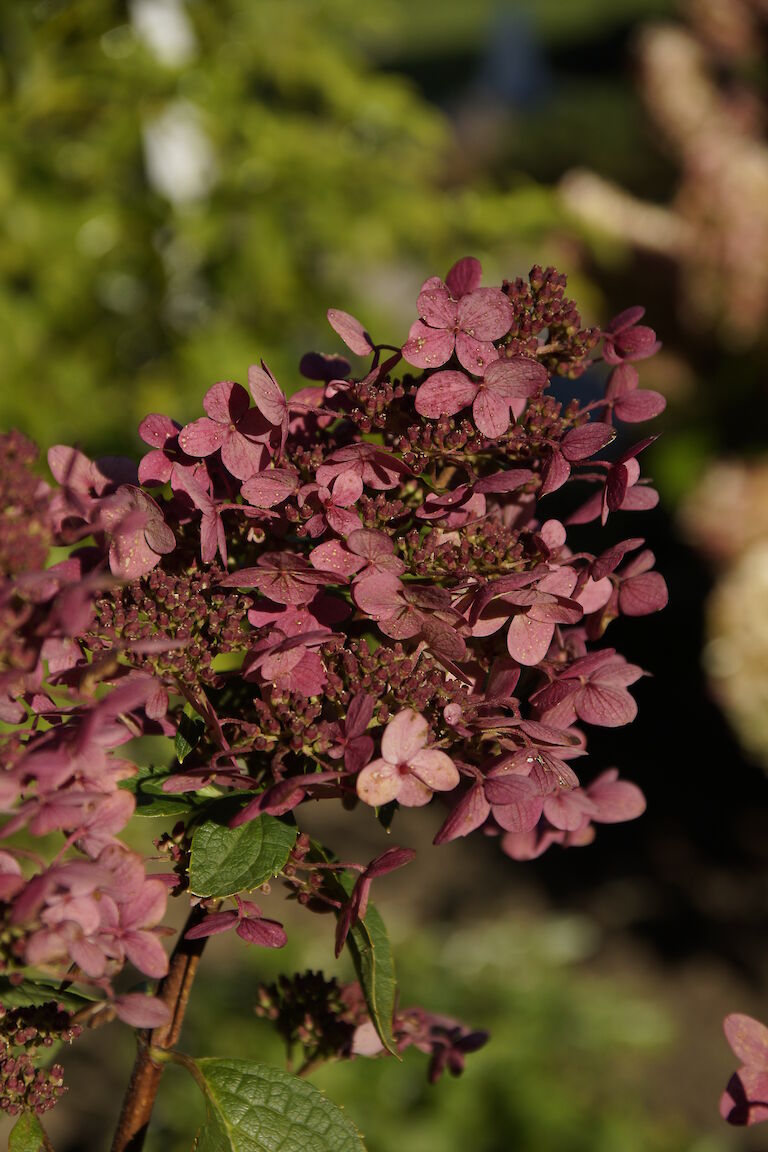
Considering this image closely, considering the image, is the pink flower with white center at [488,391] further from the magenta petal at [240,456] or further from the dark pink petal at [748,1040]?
the dark pink petal at [748,1040]

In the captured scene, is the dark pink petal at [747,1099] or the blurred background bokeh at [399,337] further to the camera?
the blurred background bokeh at [399,337]

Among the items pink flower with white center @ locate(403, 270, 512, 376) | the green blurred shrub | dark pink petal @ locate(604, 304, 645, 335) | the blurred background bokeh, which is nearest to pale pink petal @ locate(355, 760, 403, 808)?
pink flower with white center @ locate(403, 270, 512, 376)

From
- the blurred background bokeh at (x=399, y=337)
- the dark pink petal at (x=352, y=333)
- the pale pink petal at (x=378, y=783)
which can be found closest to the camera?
the pale pink petal at (x=378, y=783)

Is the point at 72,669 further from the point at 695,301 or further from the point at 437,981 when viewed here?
the point at 695,301

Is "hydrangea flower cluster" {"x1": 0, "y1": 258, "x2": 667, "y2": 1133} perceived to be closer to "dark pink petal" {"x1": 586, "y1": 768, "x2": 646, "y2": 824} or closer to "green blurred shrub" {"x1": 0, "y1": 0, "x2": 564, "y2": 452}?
"dark pink petal" {"x1": 586, "y1": 768, "x2": 646, "y2": 824}

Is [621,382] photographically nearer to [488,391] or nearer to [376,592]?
[488,391]

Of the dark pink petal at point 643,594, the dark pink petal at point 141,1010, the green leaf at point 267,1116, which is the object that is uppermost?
the dark pink petal at point 643,594

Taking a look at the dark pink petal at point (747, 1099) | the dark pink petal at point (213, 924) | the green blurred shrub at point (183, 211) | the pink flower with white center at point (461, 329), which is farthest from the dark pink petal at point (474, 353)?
the green blurred shrub at point (183, 211)
